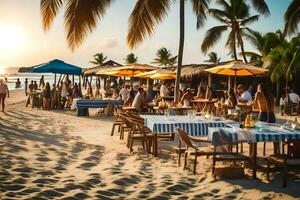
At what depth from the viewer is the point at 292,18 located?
18.2m

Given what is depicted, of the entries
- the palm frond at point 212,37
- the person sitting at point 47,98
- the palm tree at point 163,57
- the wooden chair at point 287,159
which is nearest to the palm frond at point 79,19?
the wooden chair at point 287,159

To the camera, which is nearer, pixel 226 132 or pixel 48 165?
pixel 226 132

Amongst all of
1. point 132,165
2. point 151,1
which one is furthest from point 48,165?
point 151,1

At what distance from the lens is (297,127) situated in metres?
6.60

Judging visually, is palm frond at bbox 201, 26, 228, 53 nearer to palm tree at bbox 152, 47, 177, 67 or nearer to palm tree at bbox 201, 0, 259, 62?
palm tree at bbox 201, 0, 259, 62

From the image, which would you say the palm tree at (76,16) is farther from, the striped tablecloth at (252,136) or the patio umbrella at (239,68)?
the patio umbrella at (239,68)

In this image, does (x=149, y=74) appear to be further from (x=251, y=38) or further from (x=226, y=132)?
(x=226, y=132)

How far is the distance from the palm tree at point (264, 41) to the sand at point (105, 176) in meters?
19.7

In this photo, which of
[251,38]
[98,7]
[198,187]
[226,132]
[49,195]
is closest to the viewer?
[49,195]

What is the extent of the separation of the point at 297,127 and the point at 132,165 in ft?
9.78

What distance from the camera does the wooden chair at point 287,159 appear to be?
5.74 m

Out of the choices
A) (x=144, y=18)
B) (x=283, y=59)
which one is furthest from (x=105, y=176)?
(x=283, y=59)

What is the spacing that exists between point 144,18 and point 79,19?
299cm

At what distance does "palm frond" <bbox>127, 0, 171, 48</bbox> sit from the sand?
346 centimetres
